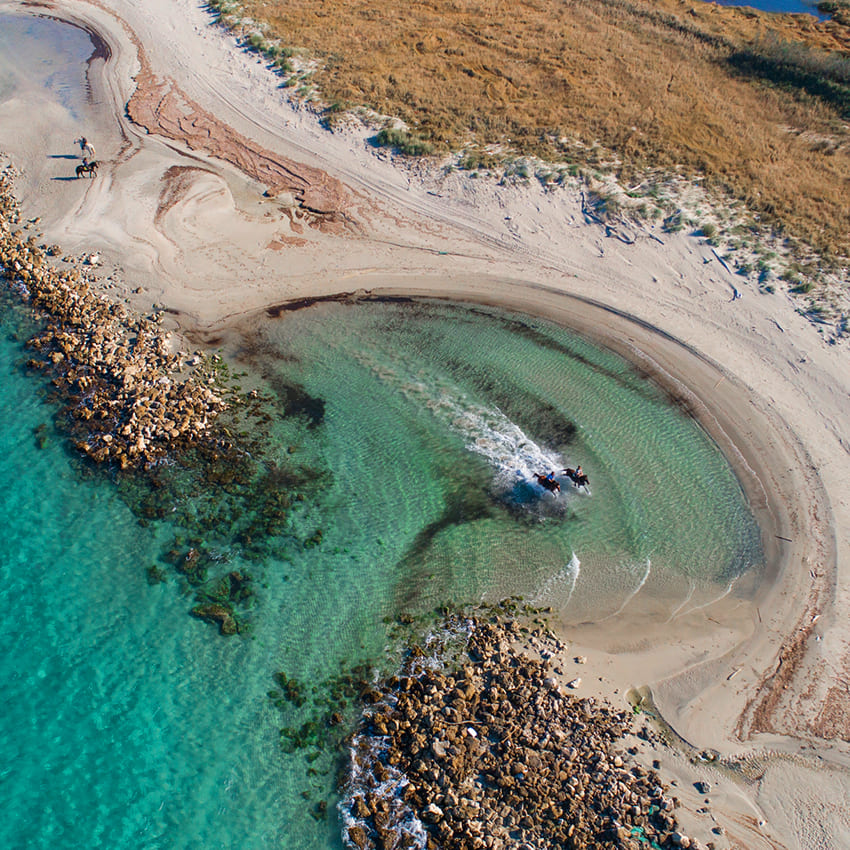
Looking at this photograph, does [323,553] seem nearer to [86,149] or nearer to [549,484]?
[549,484]

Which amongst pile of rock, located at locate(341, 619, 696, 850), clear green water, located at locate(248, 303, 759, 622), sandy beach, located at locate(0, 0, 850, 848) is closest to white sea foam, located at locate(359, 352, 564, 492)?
clear green water, located at locate(248, 303, 759, 622)

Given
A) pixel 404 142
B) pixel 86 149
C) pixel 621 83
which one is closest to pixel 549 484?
pixel 404 142

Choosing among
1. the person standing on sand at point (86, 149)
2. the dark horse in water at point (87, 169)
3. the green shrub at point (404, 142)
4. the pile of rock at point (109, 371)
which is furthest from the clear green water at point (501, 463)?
the person standing on sand at point (86, 149)

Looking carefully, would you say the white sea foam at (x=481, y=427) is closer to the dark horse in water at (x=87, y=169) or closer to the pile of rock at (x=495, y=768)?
the pile of rock at (x=495, y=768)

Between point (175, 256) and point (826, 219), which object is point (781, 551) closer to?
point (826, 219)

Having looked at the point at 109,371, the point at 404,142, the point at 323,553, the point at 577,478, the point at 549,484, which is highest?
the point at 404,142

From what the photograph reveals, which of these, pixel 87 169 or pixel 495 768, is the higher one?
pixel 87 169

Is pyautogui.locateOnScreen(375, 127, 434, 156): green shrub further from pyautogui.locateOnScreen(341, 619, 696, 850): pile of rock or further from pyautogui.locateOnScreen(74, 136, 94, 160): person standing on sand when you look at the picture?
pyautogui.locateOnScreen(341, 619, 696, 850): pile of rock
